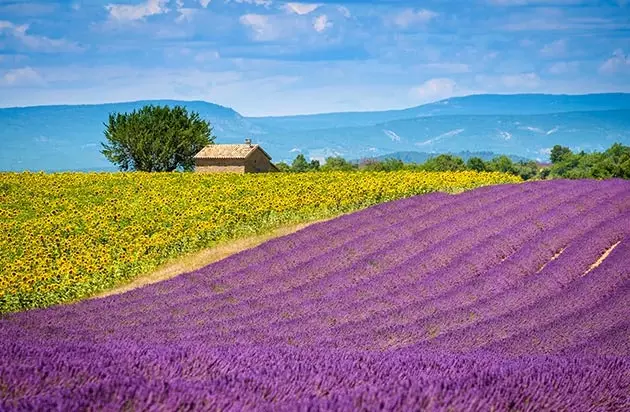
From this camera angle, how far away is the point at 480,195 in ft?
87.2

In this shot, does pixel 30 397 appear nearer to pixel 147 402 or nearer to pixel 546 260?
pixel 147 402

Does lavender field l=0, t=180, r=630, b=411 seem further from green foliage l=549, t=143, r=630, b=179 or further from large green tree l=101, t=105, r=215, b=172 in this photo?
green foliage l=549, t=143, r=630, b=179

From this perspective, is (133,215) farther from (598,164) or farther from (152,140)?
(598,164)

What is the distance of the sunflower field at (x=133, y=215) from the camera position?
1839 centimetres

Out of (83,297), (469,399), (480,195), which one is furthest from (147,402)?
(480,195)

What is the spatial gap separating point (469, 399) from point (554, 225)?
18108mm

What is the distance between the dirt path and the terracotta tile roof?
4141cm

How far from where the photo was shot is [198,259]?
1962cm

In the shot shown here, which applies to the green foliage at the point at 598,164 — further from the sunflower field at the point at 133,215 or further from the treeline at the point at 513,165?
the sunflower field at the point at 133,215

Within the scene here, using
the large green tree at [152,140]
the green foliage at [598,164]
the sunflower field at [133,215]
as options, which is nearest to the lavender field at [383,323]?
the sunflower field at [133,215]

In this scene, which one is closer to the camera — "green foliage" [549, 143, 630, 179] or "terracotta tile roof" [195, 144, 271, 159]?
"terracotta tile roof" [195, 144, 271, 159]

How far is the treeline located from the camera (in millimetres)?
96675

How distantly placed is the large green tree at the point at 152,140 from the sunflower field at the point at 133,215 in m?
32.1

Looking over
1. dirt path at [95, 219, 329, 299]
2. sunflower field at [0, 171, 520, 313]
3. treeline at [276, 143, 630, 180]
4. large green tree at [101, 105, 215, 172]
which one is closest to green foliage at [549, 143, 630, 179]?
treeline at [276, 143, 630, 180]
